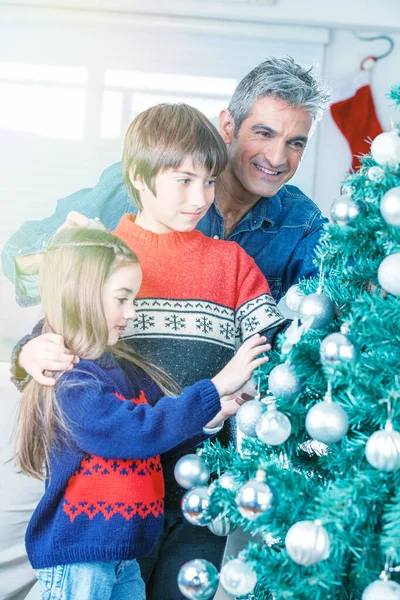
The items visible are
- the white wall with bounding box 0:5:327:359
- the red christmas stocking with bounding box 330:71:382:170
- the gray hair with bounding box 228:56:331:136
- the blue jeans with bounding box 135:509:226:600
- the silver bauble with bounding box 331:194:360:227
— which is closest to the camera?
the silver bauble with bounding box 331:194:360:227

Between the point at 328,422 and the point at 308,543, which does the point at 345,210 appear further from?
the point at 308,543

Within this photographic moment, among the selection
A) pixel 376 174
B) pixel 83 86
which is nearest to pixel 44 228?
pixel 376 174

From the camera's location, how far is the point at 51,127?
77.9 inches

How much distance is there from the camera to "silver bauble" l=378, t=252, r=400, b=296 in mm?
724

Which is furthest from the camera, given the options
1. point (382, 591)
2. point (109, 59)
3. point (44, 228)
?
point (109, 59)

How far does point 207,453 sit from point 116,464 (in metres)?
0.12

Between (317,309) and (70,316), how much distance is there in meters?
0.33

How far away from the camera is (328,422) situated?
74 centimetres

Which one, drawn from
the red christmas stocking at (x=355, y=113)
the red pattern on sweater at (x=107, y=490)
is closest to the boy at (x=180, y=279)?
the red pattern on sweater at (x=107, y=490)

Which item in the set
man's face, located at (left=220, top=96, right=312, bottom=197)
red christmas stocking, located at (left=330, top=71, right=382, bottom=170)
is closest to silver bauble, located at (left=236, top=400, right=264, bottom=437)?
man's face, located at (left=220, top=96, right=312, bottom=197)

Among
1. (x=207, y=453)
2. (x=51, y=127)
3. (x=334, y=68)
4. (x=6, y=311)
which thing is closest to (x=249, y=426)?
(x=207, y=453)

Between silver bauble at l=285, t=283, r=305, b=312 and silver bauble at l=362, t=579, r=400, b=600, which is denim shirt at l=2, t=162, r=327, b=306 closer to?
silver bauble at l=285, t=283, r=305, b=312

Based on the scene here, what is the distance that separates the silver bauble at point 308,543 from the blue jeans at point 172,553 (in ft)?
→ 1.21

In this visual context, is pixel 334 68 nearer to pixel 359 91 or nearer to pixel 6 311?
pixel 359 91
